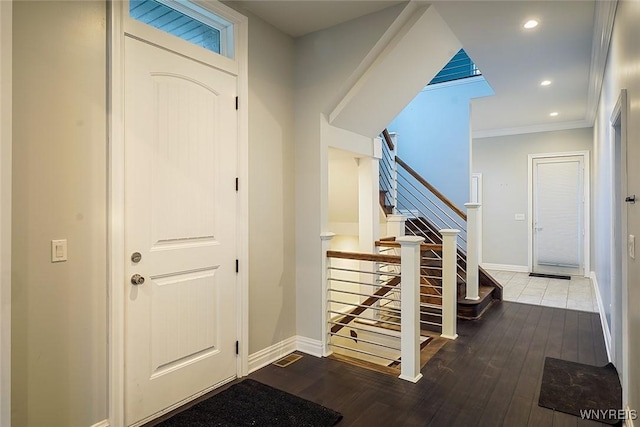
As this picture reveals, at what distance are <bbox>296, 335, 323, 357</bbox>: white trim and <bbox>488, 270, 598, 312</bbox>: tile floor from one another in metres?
3.21

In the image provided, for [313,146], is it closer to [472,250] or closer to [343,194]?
[343,194]

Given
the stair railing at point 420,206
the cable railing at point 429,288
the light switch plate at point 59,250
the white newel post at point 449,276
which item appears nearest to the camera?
the light switch plate at point 59,250

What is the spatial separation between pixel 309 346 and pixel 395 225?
2.26 metres

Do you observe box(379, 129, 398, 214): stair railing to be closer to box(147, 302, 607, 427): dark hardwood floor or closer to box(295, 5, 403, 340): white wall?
box(147, 302, 607, 427): dark hardwood floor

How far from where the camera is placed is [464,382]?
2664 mm

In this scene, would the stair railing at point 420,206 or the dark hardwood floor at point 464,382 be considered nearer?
the dark hardwood floor at point 464,382

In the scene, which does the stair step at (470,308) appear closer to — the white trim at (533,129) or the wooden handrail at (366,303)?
the wooden handrail at (366,303)

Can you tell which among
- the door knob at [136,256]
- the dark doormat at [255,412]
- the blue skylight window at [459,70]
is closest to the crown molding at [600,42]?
the blue skylight window at [459,70]

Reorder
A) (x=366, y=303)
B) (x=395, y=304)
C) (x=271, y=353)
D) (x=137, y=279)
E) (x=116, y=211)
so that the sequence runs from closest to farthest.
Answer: (x=116, y=211)
(x=137, y=279)
(x=271, y=353)
(x=366, y=303)
(x=395, y=304)

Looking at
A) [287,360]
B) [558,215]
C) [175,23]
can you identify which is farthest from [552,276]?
[175,23]

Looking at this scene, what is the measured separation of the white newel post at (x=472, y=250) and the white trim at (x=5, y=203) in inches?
157

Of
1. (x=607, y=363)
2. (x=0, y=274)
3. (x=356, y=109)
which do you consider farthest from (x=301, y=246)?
(x=607, y=363)

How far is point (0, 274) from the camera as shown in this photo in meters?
1.59

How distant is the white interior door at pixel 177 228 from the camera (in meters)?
2.14
